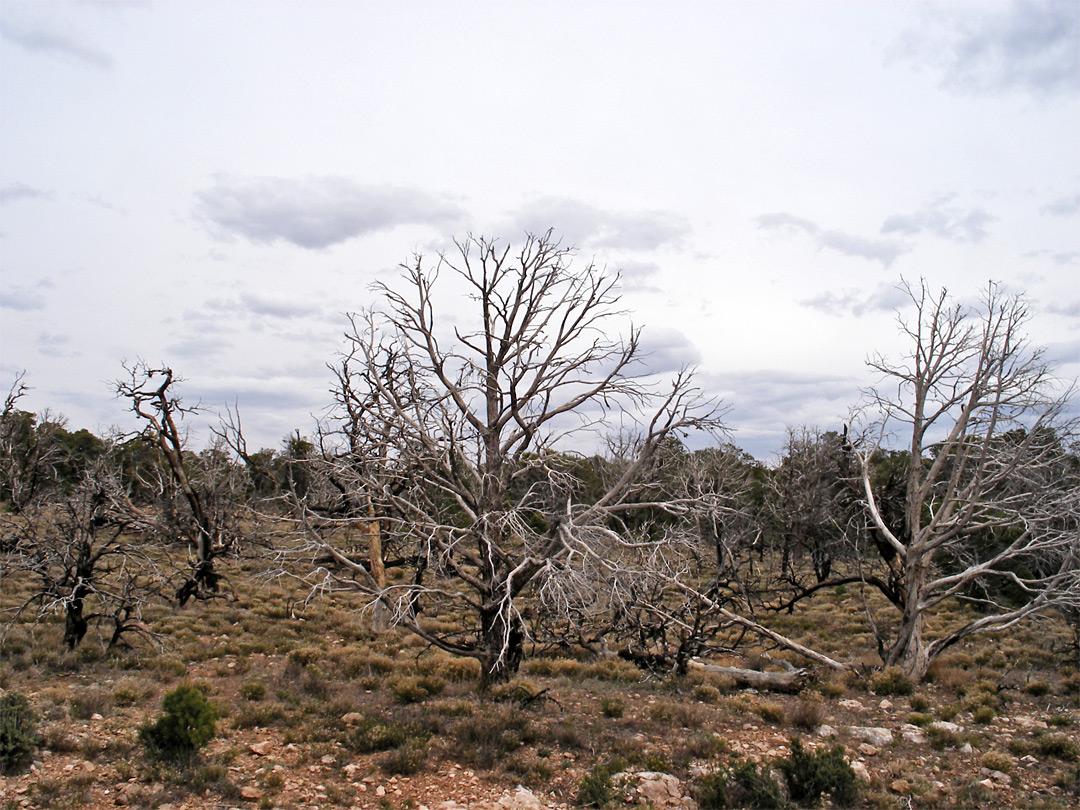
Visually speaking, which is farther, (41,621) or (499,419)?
(41,621)

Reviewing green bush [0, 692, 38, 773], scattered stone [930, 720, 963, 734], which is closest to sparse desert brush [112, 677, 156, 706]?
green bush [0, 692, 38, 773]

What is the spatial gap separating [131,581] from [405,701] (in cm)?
585

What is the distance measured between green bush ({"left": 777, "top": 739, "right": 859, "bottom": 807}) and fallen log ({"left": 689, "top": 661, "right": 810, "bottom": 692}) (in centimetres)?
474

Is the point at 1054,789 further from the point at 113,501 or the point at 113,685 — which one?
the point at 113,501

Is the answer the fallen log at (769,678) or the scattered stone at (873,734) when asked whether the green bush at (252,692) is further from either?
the scattered stone at (873,734)

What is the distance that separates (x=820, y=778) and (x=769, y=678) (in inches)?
205

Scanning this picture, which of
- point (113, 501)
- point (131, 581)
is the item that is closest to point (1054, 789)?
point (131, 581)

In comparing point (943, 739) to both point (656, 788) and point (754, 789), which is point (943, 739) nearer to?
point (754, 789)

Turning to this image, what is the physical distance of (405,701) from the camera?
35.5 feet

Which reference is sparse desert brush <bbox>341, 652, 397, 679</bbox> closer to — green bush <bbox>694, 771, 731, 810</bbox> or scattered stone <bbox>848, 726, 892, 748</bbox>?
green bush <bbox>694, 771, 731, 810</bbox>

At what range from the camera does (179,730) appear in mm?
7898

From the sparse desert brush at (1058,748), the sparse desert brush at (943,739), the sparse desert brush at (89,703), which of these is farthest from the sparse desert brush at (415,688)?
the sparse desert brush at (1058,748)

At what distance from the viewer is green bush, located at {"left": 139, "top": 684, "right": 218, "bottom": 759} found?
7.89 meters

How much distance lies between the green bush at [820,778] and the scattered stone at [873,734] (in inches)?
87.6
